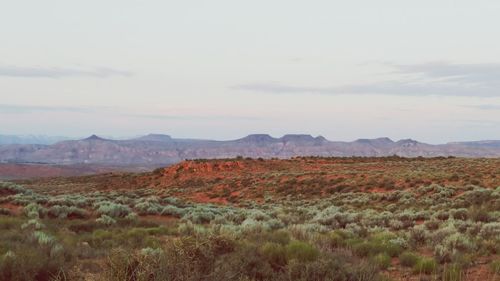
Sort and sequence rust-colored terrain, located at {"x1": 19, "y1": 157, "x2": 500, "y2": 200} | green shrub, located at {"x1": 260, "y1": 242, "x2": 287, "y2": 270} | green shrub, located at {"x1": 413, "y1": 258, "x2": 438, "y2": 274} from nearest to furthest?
green shrub, located at {"x1": 260, "y1": 242, "x2": 287, "y2": 270}
green shrub, located at {"x1": 413, "y1": 258, "x2": 438, "y2": 274}
rust-colored terrain, located at {"x1": 19, "y1": 157, "x2": 500, "y2": 200}

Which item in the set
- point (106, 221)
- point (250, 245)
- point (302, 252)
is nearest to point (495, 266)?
point (302, 252)

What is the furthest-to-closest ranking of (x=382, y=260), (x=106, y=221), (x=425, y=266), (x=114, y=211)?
1. (x=114, y=211)
2. (x=106, y=221)
3. (x=382, y=260)
4. (x=425, y=266)

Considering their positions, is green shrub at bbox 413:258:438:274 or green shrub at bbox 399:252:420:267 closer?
green shrub at bbox 413:258:438:274

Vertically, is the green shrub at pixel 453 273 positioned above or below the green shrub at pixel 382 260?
above

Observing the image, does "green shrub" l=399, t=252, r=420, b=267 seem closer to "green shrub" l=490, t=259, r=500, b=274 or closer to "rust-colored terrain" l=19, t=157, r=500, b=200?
"green shrub" l=490, t=259, r=500, b=274

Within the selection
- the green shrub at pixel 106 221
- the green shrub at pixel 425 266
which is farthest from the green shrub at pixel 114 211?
the green shrub at pixel 425 266

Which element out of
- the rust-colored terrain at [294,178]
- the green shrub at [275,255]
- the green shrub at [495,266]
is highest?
the green shrub at [275,255]

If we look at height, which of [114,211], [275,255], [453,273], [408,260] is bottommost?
[114,211]

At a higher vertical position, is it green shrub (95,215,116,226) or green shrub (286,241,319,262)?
green shrub (286,241,319,262)

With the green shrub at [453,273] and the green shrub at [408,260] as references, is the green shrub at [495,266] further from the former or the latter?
the green shrub at [408,260]

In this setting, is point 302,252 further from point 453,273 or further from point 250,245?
point 453,273

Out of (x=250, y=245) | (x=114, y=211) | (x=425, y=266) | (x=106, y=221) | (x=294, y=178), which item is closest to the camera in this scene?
(x=250, y=245)

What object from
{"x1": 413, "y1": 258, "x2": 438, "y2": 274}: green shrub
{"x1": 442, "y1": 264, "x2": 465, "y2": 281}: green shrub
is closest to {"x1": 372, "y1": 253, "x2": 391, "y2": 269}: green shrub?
{"x1": 413, "y1": 258, "x2": 438, "y2": 274}: green shrub

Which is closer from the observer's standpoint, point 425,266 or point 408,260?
point 425,266
